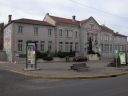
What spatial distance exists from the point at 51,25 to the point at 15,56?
12.4 metres

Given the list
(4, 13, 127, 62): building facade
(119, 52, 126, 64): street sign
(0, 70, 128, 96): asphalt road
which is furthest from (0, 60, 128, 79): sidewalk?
(4, 13, 127, 62): building facade

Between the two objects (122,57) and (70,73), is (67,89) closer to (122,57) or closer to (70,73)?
(70,73)

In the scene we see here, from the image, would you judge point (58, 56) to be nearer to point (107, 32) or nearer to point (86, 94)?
point (107, 32)

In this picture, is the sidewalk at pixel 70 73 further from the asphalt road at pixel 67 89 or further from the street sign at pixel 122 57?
the asphalt road at pixel 67 89

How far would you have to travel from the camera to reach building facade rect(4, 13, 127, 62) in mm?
54534

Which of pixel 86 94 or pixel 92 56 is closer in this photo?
Result: pixel 86 94

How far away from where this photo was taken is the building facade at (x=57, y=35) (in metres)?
54.5

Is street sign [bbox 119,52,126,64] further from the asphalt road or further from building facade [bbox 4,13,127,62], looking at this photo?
building facade [bbox 4,13,127,62]

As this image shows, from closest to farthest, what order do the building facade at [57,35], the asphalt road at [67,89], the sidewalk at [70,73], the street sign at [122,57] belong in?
the asphalt road at [67,89] → the sidewalk at [70,73] → the street sign at [122,57] → the building facade at [57,35]

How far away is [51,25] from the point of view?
60.9 metres

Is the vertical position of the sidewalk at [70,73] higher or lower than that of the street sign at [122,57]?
lower

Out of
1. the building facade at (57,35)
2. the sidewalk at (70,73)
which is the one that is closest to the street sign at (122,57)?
the sidewalk at (70,73)

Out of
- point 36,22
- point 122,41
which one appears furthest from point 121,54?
point 122,41

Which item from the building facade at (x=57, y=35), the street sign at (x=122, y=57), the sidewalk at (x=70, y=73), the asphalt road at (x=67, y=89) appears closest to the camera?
the asphalt road at (x=67, y=89)
